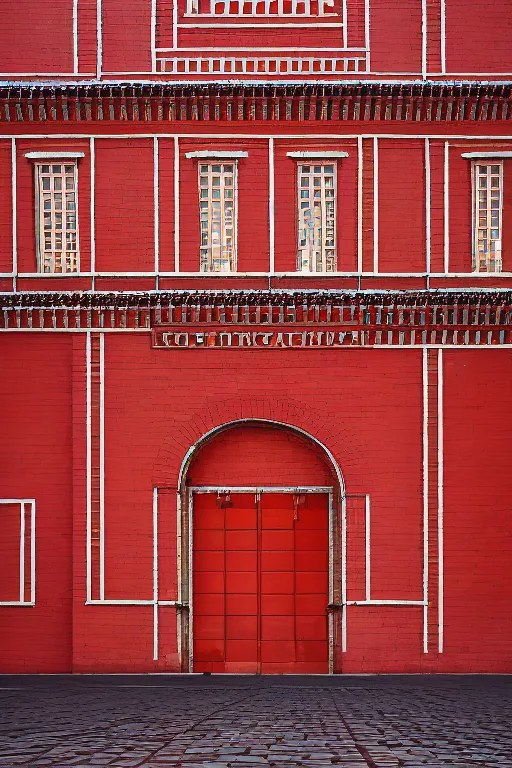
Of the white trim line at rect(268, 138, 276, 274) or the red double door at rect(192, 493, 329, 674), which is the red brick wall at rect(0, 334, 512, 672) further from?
the white trim line at rect(268, 138, 276, 274)

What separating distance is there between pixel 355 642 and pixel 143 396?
508 cm

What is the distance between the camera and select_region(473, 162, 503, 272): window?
17.4 m

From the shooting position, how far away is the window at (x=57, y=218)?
57.4 ft

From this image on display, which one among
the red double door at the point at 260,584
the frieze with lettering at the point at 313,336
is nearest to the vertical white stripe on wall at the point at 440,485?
the frieze with lettering at the point at 313,336

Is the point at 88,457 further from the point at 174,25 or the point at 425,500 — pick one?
the point at 174,25

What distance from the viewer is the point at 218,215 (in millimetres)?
17469

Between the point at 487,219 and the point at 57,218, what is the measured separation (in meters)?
6.93

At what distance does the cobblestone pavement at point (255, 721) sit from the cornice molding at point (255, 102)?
8.74 meters

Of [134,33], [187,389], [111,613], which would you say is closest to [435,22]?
[134,33]

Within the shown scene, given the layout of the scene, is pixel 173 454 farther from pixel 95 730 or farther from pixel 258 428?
pixel 95 730

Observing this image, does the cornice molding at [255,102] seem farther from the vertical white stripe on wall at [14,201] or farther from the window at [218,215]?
the window at [218,215]

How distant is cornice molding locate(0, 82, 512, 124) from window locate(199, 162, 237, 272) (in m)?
0.85

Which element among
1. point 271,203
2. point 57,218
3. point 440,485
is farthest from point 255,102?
point 440,485

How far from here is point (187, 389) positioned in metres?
17.2
